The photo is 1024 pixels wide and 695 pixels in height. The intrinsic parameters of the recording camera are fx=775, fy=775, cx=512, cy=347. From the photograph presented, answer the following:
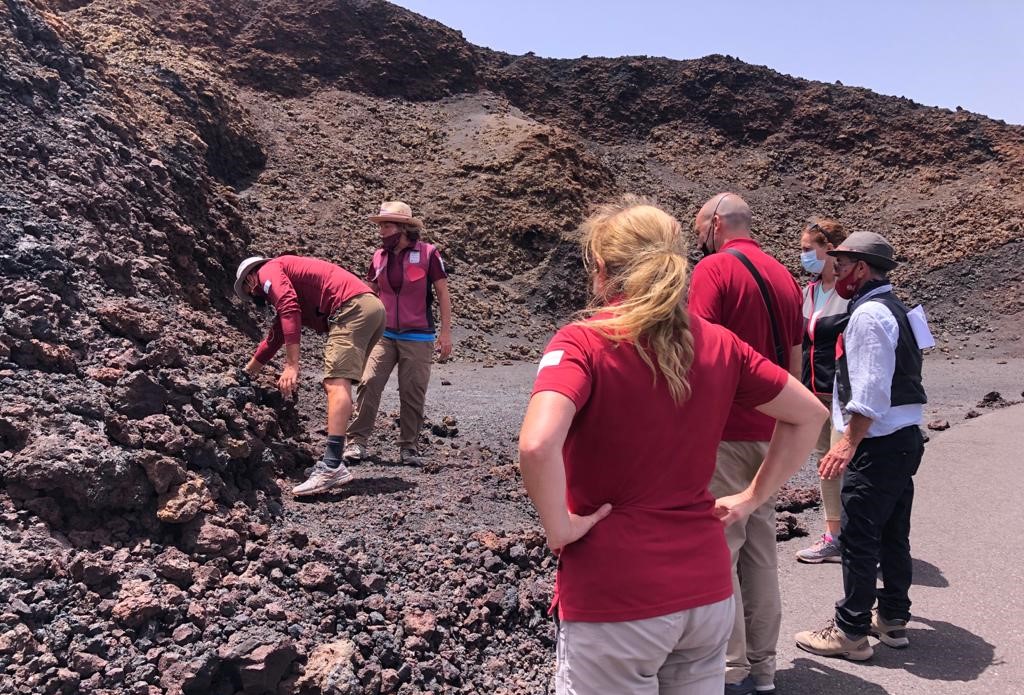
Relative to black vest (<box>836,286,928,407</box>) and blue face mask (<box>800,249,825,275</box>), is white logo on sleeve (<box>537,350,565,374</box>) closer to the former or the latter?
black vest (<box>836,286,928,407</box>)

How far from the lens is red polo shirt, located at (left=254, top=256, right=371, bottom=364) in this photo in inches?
192

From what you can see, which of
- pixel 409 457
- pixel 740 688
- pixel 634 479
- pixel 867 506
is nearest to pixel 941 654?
pixel 867 506

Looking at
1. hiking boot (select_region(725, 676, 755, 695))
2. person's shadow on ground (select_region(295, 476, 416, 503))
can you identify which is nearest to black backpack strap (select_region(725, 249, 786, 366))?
hiking boot (select_region(725, 676, 755, 695))

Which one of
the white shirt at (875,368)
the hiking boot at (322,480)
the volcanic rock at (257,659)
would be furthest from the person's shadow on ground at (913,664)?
the hiking boot at (322,480)

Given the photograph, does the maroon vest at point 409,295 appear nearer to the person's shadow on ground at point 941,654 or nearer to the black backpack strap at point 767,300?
the black backpack strap at point 767,300

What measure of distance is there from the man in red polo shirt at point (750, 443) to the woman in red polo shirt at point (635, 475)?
3.43 feet

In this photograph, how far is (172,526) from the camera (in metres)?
3.41

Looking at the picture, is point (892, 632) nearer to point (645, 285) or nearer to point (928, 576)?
point (928, 576)

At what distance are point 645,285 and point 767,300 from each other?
4.37 ft

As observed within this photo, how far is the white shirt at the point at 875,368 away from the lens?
3184 mm

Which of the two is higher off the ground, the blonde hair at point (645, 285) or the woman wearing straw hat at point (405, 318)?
the blonde hair at point (645, 285)

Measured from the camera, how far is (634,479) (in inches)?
70.5

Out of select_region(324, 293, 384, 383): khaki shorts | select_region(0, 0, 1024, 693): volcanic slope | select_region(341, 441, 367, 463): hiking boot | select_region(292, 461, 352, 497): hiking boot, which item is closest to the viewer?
select_region(0, 0, 1024, 693): volcanic slope

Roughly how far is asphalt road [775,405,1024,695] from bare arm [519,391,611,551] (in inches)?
78.7
